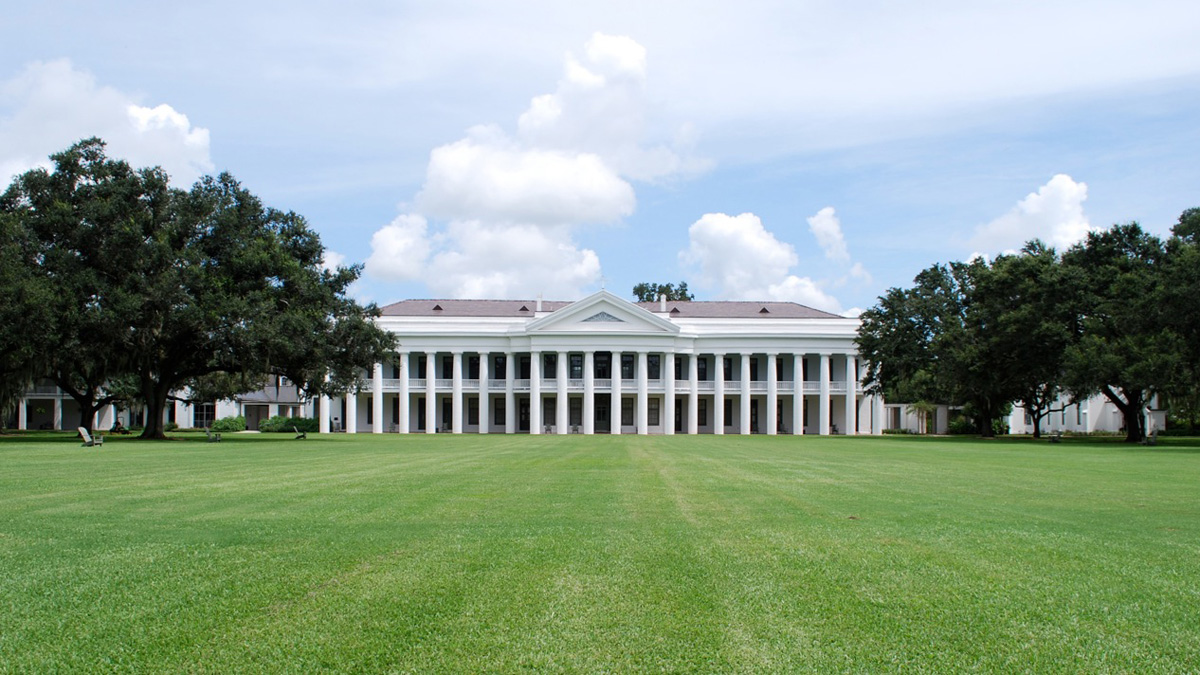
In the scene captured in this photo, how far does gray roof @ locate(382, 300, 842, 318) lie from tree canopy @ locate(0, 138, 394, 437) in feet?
119

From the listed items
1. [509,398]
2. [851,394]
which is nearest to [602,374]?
[509,398]

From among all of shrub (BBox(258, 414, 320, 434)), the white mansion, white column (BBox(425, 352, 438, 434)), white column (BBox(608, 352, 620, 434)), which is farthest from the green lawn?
white column (BBox(425, 352, 438, 434))

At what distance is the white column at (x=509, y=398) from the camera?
77.6 m

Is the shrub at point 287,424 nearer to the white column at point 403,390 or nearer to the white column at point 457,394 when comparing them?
the white column at point 403,390

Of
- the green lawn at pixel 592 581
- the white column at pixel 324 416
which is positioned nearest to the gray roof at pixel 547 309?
the white column at pixel 324 416

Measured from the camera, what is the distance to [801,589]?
778 cm

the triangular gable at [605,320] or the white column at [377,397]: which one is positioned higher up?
the triangular gable at [605,320]

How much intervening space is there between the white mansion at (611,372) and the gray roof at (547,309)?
0.57 ft

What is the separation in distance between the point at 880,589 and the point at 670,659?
2644 mm

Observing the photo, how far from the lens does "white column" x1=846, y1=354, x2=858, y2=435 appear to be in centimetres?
7862

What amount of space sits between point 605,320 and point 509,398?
10684mm

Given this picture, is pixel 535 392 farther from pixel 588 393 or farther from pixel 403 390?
pixel 403 390

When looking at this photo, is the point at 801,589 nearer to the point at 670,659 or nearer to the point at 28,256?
the point at 670,659

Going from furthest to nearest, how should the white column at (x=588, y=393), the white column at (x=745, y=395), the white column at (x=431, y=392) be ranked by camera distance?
the white column at (x=745, y=395) < the white column at (x=431, y=392) < the white column at (x=588, y=393)
